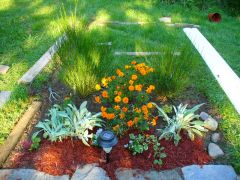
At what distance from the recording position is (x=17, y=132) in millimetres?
3232

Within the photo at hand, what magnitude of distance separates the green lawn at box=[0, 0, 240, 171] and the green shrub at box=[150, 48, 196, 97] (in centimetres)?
29

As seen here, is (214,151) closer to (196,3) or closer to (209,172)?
(209,172)

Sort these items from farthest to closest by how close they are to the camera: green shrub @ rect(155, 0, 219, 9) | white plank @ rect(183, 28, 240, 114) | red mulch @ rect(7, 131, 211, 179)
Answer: green shrub @ rect(155, 0, 219, 9) < white plank @ rect(183, 28, 240, 114) < red mulch @ rect(7, 131, 211, 179)

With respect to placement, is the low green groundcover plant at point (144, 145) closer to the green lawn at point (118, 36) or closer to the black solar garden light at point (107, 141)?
the black solar garden light at point (107, 141)

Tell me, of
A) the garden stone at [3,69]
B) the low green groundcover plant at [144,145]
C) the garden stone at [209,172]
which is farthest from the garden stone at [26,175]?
the garden stone at [3,69]

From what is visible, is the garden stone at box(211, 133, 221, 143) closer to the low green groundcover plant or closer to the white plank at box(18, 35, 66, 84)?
the low green groundcover plant

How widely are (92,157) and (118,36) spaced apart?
9.72 ft

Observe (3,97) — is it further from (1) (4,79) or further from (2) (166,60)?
(2) (166,60)

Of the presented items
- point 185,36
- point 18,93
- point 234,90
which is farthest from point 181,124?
point 185,36

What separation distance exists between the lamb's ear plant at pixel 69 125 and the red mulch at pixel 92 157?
0.09 m

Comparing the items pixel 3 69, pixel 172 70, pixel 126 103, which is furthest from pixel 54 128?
pixel 3 69

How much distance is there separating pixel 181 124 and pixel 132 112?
49 centimetres

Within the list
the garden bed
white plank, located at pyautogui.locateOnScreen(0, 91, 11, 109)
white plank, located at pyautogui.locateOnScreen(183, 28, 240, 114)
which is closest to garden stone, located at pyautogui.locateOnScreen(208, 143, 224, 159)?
the garden bed

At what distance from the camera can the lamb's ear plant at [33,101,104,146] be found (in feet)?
10.0
